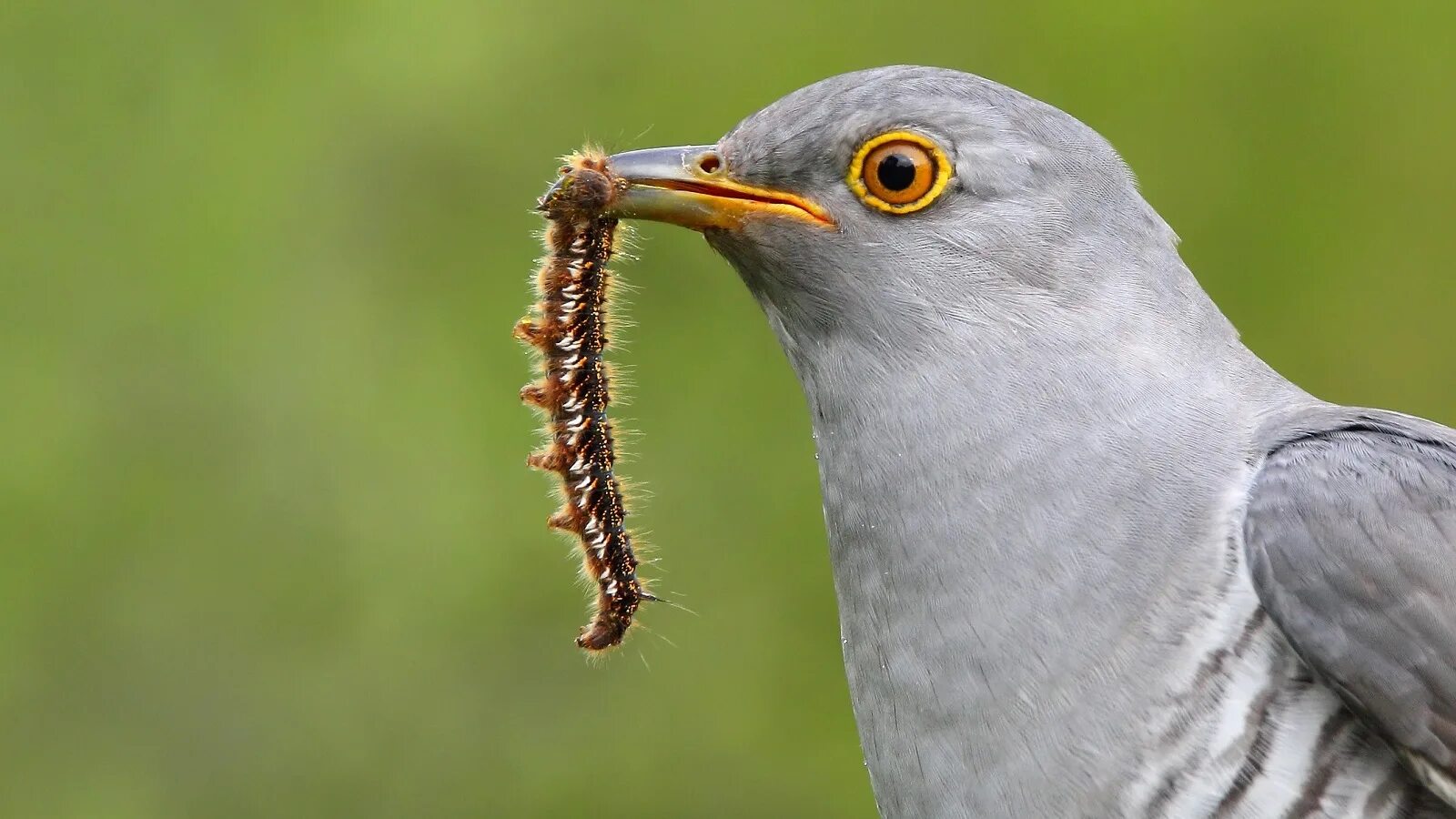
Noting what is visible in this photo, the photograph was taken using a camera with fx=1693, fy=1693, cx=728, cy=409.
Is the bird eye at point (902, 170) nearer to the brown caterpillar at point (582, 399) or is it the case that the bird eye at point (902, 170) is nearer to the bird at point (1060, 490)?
the bird at point (1060, 490)

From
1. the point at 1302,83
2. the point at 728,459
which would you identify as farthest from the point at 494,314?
the point at 1302,83

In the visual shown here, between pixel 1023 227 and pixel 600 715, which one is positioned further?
pixel 600 715

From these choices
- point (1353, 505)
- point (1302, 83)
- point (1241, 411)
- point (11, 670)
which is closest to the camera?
point (1353, 505)

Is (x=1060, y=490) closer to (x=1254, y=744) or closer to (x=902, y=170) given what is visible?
(x=1254, y=744)

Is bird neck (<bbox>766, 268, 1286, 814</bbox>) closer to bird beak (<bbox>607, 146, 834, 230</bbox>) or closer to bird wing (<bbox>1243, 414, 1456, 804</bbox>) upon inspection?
bird wing (<bbox>1243, 414, 1456, 804</bbox>)

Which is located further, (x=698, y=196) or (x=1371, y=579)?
(x=698, y=196)

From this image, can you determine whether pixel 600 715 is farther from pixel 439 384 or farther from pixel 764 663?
pixel 439 384

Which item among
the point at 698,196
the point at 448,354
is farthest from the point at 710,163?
the point at 448,354
